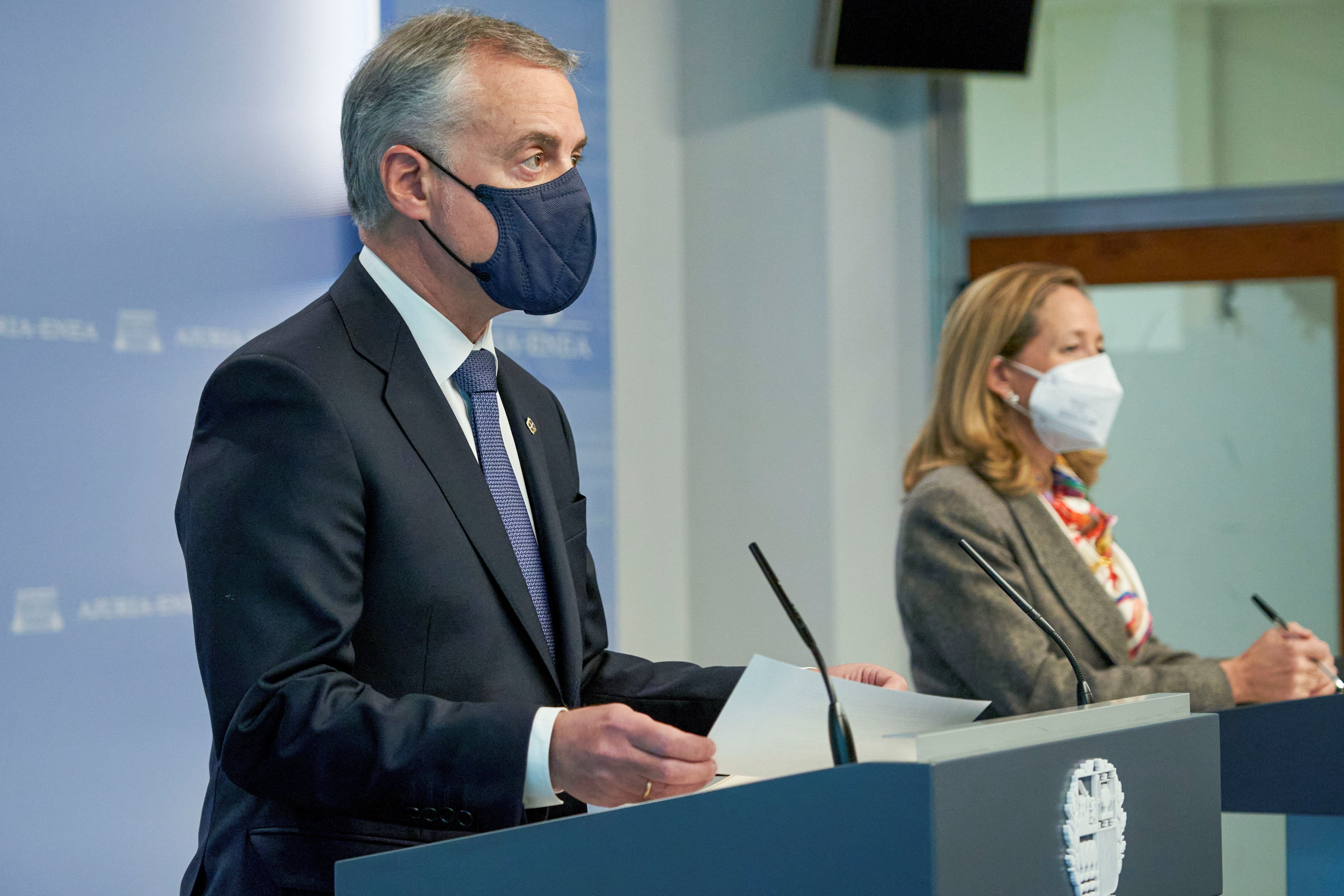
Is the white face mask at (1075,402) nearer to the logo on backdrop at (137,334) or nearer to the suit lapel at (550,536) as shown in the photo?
the suit lapel at (550,536)

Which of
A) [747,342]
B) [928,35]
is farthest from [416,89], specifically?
[928,35]

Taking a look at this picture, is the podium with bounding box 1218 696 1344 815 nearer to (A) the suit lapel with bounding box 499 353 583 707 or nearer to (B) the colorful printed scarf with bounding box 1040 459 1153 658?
(B) the colorful printed scarf with bounding box 1040 459 1153 658

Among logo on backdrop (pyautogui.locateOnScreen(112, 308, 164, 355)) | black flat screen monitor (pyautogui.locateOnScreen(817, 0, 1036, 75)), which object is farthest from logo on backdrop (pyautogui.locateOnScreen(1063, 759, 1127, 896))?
black flat screen monitor (pyautogui.locateOnScreen(817, 0, 1036, 75))

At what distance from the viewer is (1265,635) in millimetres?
2287

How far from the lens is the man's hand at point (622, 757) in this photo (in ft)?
3.47

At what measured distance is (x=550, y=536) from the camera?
1.52m

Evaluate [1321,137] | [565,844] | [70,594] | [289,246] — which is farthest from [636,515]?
[565,844]

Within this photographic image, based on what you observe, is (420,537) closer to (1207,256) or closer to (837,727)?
(837,727)

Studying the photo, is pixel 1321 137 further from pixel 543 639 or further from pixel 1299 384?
pixel 543 639

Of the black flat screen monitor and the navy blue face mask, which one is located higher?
the black flat screen monitor

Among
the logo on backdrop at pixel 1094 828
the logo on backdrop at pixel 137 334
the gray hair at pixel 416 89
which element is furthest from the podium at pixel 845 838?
the logo on backdrop at pixel 137 334

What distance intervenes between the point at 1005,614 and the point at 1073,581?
0.70 ft

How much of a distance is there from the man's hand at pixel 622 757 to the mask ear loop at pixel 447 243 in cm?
57

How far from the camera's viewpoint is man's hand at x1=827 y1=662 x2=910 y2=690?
144 cm
